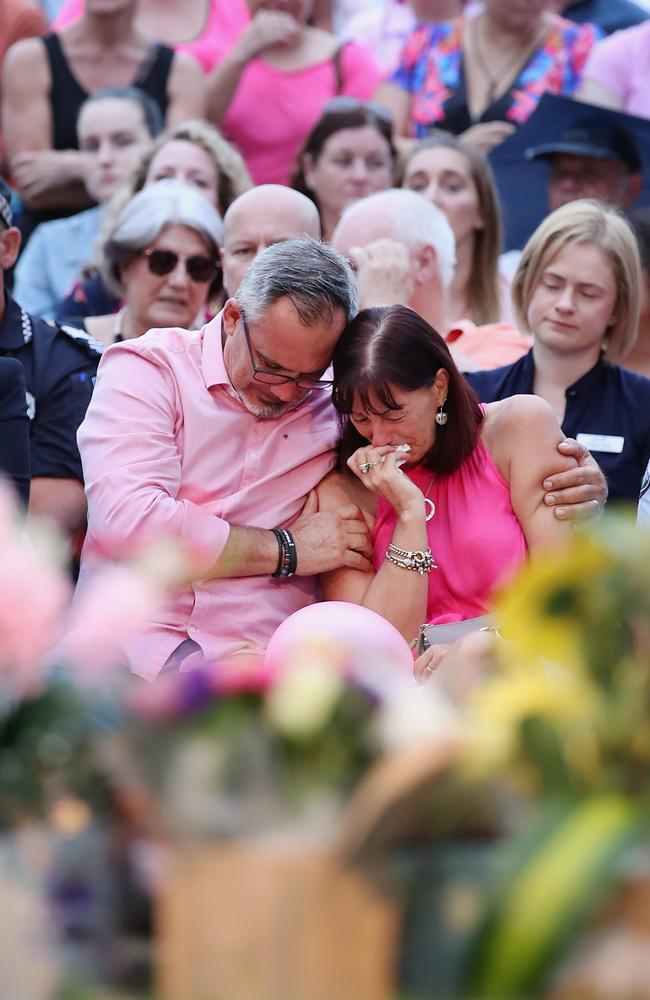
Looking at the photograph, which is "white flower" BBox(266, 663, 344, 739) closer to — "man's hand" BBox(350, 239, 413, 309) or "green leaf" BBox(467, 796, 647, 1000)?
"green leaf" BBox(467, 796, 647, 1000)

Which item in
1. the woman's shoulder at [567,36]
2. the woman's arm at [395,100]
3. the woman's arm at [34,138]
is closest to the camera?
the woman's arm at [34,138]

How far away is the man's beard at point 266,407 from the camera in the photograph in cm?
296

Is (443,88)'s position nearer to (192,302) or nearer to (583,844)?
(192,302)

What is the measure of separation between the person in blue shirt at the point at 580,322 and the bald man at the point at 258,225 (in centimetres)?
59

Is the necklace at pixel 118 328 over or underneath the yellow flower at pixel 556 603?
underneath

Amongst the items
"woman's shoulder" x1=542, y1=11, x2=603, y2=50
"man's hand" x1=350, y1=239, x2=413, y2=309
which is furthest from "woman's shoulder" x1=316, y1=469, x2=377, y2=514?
"woman's shoulder" x1=542, y1=11, x2=603, y2=50

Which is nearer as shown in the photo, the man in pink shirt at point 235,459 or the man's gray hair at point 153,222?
the man in pink shirt at point 235,459

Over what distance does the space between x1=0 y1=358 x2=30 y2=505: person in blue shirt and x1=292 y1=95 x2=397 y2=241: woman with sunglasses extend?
6.44ft

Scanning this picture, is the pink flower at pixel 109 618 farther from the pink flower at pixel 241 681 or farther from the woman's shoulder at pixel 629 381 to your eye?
the woman's shoulder at pixel 629 381

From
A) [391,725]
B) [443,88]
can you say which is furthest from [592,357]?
[391,725]

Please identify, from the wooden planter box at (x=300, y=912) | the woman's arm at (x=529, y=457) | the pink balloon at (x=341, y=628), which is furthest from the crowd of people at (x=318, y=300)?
the wooden planter box at (x=300, y=912)

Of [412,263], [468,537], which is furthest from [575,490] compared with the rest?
[412,263]

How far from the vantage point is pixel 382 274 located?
3.65 meters

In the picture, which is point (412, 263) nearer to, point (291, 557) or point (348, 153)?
point (348, 153)
